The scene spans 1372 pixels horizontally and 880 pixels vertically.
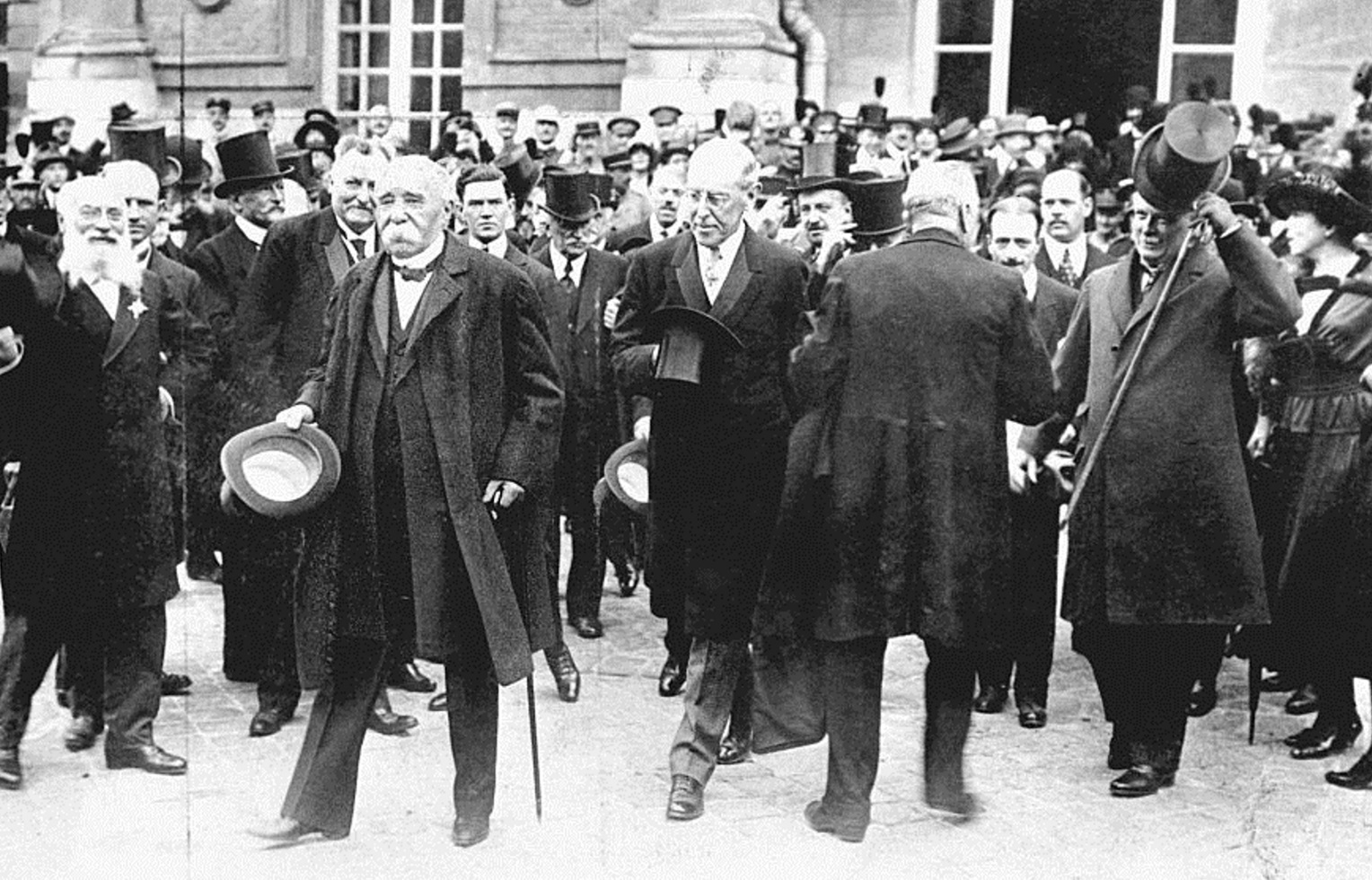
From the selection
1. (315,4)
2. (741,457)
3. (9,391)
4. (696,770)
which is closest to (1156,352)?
(741,457)

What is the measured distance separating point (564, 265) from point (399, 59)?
1053 centimetres

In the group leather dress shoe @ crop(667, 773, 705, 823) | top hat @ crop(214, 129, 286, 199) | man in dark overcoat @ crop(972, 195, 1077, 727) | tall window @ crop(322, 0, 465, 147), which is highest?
tall window @ crop(322, 0, 465, 147)

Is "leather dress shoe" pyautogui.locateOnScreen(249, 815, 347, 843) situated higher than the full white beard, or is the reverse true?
the full white beard

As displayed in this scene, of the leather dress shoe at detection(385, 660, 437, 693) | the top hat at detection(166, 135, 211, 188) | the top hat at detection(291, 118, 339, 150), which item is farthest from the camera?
the top hat at detection(291, 118, 339, 150)

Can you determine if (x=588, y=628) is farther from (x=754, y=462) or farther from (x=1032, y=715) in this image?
(x=754, y=462)

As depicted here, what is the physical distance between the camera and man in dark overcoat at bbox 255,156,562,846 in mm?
5602

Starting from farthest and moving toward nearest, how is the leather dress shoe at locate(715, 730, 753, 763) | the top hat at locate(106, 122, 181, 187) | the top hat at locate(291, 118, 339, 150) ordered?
the top hat at locate(291, 118, 339, 150)
the top hat at locate(106, 122, 181, 187)
the leather dress shoe at locate(715, 730, 753, 763)

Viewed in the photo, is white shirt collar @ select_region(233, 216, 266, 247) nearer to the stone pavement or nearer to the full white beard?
the full white beard

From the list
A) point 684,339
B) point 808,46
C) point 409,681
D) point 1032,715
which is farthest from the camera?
point 808,46

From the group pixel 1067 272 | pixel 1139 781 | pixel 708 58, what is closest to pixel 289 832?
pixel 1139 781

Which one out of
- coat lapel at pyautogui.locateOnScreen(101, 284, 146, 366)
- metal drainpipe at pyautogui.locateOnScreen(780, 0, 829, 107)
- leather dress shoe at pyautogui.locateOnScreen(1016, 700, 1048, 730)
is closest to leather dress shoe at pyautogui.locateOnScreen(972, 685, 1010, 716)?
leather dress shoe at pyautogui.locateOnScreen(1016, 700, 1048, 730)

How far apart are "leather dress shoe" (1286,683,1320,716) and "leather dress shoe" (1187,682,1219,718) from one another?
391mm

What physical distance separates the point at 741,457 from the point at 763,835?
49.4 inches

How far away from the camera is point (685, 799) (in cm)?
607
